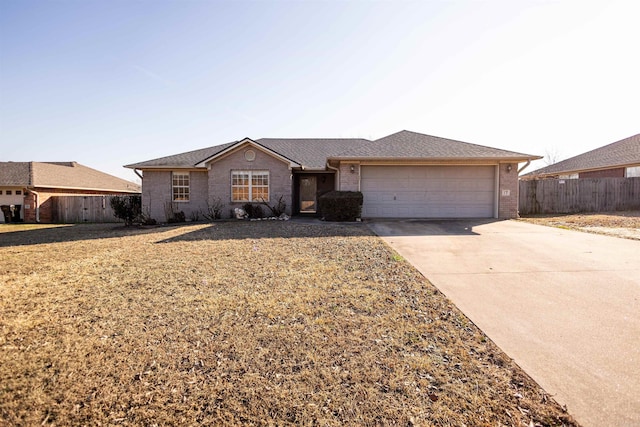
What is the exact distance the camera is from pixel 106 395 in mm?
2293

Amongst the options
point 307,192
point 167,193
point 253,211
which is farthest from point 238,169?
point 307,192

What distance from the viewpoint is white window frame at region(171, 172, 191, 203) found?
49.9 ft

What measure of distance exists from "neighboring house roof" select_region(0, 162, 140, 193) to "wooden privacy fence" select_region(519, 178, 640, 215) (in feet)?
92.1

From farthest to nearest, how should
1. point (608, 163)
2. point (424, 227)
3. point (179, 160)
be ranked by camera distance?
point (608, 163) < point (179, 160) < point (424, 227)

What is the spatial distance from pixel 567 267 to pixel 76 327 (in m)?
7.65

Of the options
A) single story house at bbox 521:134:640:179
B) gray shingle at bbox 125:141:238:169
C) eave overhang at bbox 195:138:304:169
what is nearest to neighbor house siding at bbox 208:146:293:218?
eave overhang at bbox 195:138:304:169

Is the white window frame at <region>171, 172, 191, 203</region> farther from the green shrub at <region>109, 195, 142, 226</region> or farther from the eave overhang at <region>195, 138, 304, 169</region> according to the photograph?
the green shrub at <region>109, 195, 142, 226</region>

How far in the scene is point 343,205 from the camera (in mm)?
12297

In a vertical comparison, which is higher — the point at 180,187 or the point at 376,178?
the point at 376,178

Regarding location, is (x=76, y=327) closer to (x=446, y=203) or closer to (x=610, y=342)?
(x=610, y=342)

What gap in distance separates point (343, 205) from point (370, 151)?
2.82 meters

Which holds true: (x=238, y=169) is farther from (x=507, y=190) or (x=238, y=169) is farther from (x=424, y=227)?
(x=507, y=190)

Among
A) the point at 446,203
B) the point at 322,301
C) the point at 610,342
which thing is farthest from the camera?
the point at 446,203

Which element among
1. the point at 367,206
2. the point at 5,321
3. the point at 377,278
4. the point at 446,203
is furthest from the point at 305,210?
the point at 5,321
